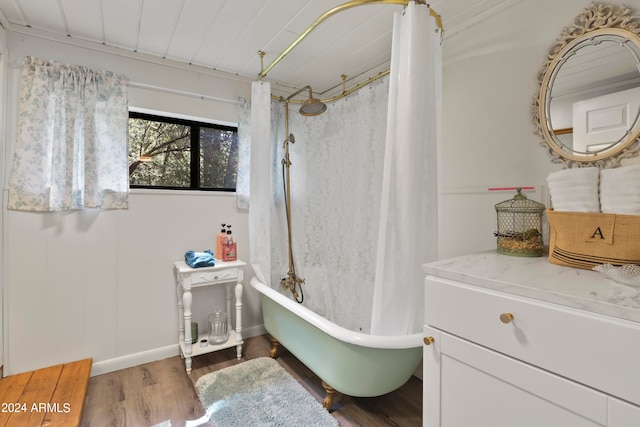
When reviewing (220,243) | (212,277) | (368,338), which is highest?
(220,243)

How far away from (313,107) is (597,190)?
1.75 m

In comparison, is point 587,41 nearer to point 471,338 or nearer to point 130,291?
point 471,338

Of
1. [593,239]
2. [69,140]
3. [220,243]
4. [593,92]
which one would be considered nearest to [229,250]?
[220,243]

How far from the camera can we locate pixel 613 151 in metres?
1.21

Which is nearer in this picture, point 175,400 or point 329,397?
point 329,397

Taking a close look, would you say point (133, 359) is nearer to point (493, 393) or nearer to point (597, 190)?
point (493, 393)

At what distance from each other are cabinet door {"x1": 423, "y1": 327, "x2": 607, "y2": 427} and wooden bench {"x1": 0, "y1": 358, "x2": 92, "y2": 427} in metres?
1.82

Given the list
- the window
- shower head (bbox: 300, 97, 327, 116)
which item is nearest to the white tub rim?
shower head (bbox: 300, 97, 327, 116)

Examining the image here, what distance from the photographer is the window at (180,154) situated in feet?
7.94

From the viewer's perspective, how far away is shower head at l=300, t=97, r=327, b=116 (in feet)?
7.20

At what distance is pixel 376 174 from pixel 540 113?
98 cm

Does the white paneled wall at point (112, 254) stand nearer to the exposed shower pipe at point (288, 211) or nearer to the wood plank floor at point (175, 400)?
the wood plank floor at point (175, 400)

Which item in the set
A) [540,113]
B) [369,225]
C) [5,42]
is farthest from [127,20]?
[540,113]

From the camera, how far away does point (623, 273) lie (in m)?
0.91
